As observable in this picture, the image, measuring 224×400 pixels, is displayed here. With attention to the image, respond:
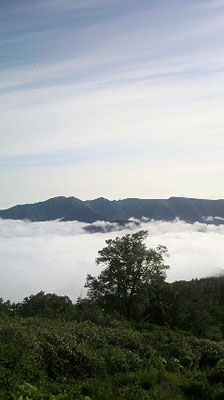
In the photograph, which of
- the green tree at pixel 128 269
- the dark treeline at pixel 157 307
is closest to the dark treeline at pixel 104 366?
the green tree at pixel 128 269

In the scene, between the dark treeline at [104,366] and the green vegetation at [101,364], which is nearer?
the dark treeline at [104,366]

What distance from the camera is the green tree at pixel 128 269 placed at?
3222 cm

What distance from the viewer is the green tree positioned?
32.2m

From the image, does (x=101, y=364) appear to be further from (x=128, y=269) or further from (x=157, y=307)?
(x=157, y=307)

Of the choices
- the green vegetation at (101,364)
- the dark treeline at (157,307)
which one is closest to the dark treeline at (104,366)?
the green vegetation at (101,364)

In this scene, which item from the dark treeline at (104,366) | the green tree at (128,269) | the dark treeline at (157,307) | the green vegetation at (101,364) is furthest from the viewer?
the dark treeline at (157,307)

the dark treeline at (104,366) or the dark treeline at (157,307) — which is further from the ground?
the dark treeline at (104,366)

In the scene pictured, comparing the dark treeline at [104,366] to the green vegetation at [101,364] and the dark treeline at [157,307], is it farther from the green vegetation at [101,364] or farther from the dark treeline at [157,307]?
the dark treeline at [157,307]

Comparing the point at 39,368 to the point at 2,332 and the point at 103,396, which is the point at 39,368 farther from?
the point at 103,396

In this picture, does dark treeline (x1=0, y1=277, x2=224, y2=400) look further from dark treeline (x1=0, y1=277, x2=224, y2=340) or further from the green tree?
dark treeline (x1=0, y1=277, x2=224, y2=340)

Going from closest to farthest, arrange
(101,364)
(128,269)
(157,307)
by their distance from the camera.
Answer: (101,364)
(128,269)
(157,307)

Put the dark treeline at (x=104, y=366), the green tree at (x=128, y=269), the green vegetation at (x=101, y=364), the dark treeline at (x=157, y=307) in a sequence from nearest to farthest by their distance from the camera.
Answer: the dark treeline at (x=104, y=366) < the green vegetation at (x=101, y=364) < the green tree at (x=128, y=269) < the dark treeline at (x=157, y=307)

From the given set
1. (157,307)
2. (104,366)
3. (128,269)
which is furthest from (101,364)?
(157,307)

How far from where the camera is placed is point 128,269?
3212cm
